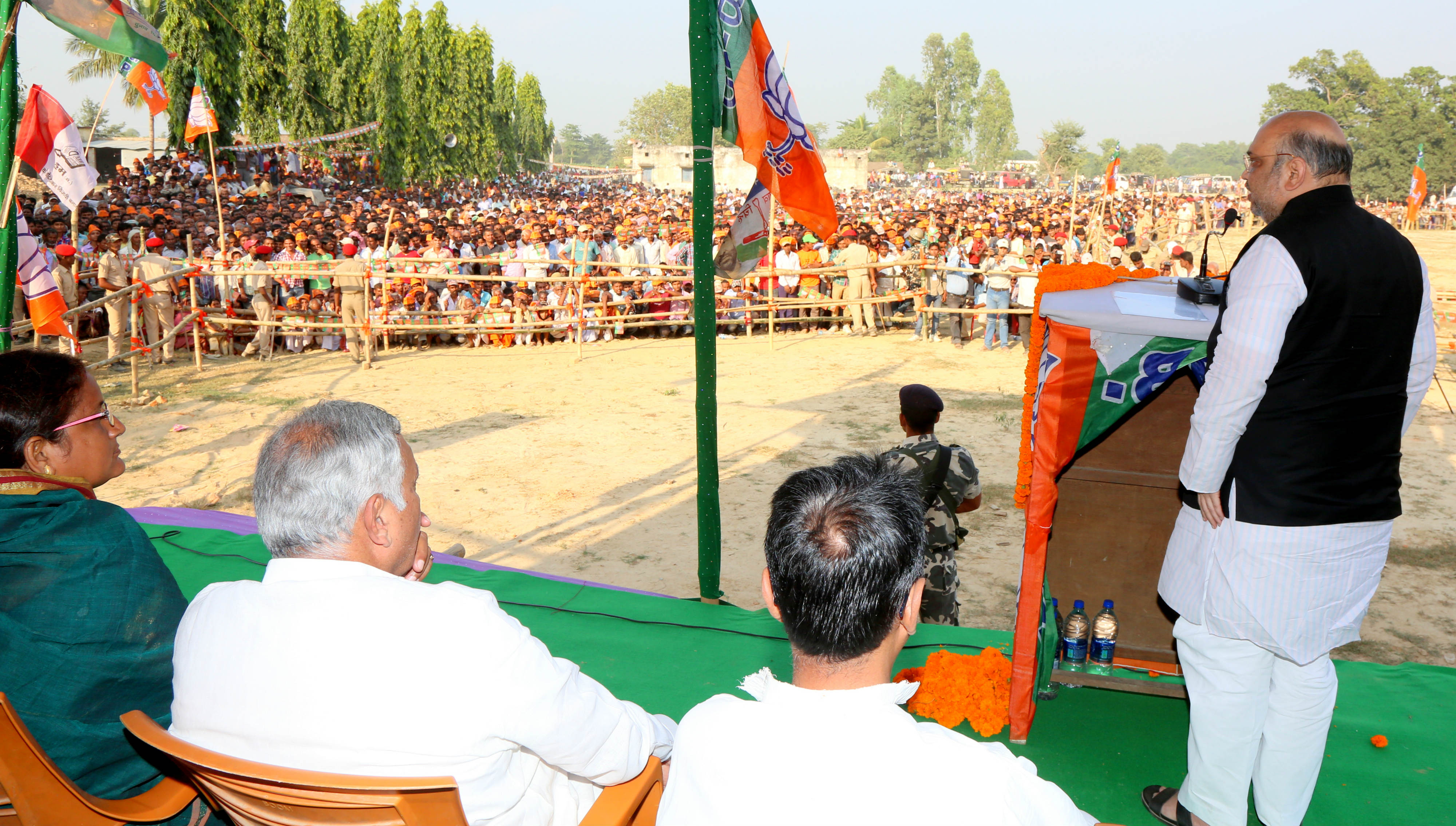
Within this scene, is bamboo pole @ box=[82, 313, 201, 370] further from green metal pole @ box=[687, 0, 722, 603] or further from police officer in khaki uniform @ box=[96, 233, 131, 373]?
green metal pole @ box=[687, 0, 722, 603]

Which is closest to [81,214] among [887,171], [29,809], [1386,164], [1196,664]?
[29,809]

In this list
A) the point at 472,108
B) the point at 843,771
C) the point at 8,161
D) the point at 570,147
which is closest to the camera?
the point at 843,771

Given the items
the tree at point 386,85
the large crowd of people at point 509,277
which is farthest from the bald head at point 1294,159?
the tree at point 386,85

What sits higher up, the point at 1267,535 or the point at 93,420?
the point at 93,420

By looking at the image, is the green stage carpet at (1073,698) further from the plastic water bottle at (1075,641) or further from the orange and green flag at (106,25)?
the orange and green flag at (106,25)

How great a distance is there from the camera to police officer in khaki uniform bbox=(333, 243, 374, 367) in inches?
430

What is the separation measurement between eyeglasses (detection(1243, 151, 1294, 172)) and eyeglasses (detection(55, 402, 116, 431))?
8.93 feet

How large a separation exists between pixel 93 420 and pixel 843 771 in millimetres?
1936

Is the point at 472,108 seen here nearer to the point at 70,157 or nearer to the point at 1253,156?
the point at 70,157

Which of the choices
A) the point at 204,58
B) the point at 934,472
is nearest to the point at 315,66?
the point at 204,58

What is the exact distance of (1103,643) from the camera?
10.00 feet

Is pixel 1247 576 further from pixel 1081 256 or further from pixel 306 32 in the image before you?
pixel 306 32

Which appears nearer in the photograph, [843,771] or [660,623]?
[843,771]

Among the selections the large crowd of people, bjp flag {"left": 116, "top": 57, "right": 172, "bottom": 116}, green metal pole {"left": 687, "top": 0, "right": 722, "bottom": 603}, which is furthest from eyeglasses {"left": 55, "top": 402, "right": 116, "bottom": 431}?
bjp flag {"left": 116, "top": 57, "right": 172, "bottom": 116}
